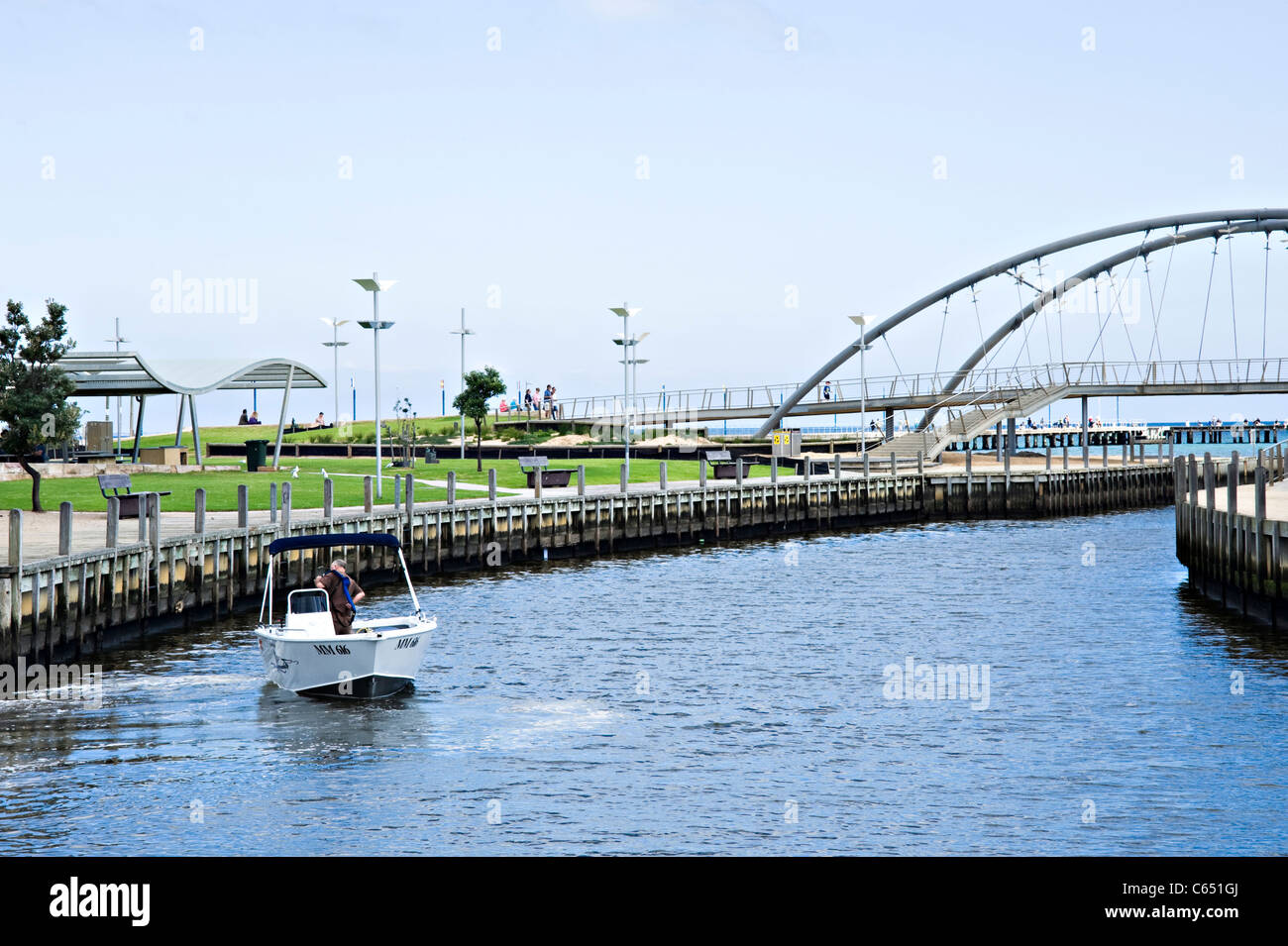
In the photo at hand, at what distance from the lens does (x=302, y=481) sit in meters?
60.2

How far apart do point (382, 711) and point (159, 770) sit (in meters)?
5.11

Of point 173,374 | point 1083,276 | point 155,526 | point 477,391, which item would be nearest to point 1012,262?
point 1083,276

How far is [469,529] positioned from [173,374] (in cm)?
2994

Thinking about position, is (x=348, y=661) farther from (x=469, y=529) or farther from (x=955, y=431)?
(x=955, y=431)

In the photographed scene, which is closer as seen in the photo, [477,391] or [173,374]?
[173,374]

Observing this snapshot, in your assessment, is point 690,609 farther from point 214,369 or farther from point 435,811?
point 214,369

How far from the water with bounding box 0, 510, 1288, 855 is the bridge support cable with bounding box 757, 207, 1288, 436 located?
251 feet

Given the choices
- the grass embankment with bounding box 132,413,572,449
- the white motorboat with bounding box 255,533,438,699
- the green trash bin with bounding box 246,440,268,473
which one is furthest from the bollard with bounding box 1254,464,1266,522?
the grass embankment with bounding box 132,413,572,449

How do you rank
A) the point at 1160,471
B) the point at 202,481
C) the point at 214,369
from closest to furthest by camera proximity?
the point at 202,481 → the point at 214,369 → the point at 1160,471

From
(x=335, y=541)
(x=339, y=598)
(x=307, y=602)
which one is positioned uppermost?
(x=335, y=541)

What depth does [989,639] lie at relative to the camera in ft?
115

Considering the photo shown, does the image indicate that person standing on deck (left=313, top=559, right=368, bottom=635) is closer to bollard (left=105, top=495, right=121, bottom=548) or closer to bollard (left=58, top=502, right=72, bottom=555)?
bollard (left=58, top=502, right=72, bottom=555)

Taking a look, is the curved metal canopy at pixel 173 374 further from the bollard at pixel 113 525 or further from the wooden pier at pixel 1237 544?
the wooden pier at pixel 1237 544
